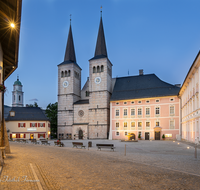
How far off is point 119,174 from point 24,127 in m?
55.9

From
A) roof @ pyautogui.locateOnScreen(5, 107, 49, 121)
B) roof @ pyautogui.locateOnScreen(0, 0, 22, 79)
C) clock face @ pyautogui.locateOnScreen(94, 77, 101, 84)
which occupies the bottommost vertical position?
roof @ pyautogui.locateOnScreen(5, 107, 49, 121)

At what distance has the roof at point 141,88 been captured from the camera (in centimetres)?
5228

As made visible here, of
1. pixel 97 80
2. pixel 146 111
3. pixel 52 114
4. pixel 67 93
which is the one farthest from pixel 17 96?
pixel 146 111

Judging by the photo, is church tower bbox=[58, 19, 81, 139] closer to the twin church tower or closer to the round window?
the twin church tower

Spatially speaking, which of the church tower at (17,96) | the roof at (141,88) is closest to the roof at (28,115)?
the roof at (141,88)

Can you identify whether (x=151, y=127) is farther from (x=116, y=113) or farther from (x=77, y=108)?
(x=77, y=108)

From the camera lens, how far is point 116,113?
55844 millimetres

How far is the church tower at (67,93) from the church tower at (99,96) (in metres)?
6.47

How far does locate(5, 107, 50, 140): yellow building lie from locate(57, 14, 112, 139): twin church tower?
4588mm

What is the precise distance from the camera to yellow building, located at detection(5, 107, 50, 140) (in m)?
59.9

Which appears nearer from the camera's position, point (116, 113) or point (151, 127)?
point (151, 127)

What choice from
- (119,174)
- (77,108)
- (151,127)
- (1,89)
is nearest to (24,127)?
(77,108)

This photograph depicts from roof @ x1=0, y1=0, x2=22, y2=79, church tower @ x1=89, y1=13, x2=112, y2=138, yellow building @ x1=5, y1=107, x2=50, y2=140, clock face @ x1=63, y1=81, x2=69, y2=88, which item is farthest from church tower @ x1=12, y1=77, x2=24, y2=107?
roof @ x1=0, y1=0, x2=22, y2=79

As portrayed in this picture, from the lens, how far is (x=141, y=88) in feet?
187
